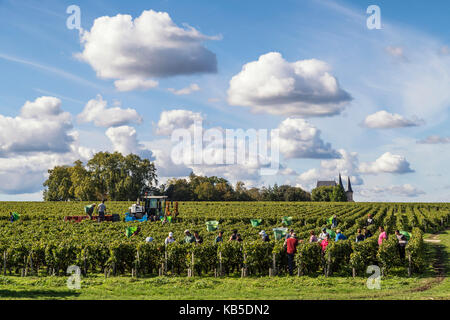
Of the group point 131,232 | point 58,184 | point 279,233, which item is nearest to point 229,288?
point 279,233

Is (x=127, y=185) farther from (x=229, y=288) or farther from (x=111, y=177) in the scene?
(x=229, y=288)

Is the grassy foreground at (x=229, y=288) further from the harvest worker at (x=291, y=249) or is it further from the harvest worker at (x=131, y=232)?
the harvest worker at (x=131, y=232)

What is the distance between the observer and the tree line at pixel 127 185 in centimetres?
11625

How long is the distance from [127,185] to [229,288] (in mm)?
99055

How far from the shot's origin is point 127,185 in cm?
11412

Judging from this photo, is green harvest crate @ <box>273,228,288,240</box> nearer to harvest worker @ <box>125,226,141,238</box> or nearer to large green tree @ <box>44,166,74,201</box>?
harvest worker @ <box>125,226,141,238</box>

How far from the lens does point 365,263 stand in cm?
2128

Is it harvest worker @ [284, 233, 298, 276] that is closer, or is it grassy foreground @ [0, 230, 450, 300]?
grassy foreground @ [0, 230, 450, 300]

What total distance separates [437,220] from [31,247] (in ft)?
155

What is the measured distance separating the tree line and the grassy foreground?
308ft

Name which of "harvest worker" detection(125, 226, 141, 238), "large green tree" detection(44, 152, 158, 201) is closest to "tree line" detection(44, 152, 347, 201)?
"large green tree" detection(44, 152, 158, 201)

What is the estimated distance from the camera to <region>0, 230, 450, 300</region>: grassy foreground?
1627 cm

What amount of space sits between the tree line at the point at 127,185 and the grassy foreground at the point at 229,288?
93.8 meters
